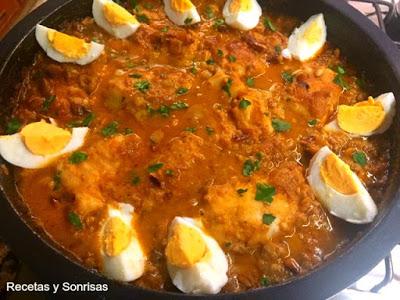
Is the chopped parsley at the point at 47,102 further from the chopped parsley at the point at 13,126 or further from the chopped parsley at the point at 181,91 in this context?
the chopped parsley at the point at 181,91

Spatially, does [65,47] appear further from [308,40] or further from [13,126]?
[308,40]

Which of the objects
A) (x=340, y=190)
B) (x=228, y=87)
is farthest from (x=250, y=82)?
(x=340, y=190)

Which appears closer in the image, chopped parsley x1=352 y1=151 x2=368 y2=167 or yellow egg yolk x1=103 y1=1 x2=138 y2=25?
chopped parsley x1=352 y1=151 x2=368 y2=167

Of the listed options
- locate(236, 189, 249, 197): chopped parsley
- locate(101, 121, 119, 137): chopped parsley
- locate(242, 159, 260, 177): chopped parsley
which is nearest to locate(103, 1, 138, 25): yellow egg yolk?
locate(101, 121, 119, 137): chopped parsley

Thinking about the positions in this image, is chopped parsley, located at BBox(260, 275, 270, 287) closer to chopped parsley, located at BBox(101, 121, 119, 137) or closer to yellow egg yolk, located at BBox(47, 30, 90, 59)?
chopped parsley, located at BBox(101, 121, 119, 137)

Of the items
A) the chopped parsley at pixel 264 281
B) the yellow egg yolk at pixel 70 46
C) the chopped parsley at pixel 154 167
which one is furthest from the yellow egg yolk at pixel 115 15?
the chopped parsley at pixel 264 281

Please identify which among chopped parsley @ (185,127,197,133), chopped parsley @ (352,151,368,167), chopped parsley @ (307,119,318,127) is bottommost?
chopped parsley @ (185,127,197,133)
